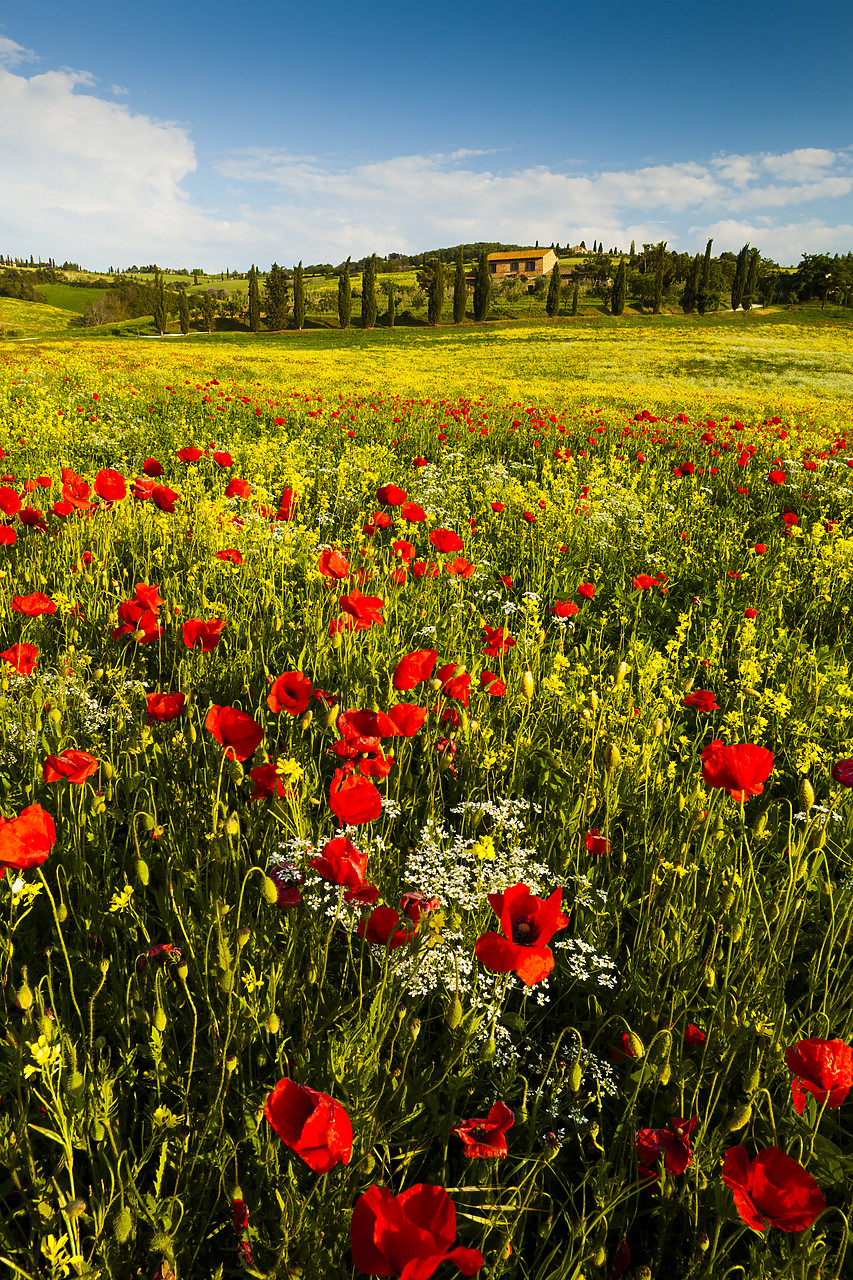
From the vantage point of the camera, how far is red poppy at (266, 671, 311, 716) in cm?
172

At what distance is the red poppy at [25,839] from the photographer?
1208 mm

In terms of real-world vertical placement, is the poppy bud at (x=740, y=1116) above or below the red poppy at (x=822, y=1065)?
below

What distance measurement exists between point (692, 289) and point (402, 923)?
72.0m

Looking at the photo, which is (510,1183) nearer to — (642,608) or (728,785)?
(728,785)

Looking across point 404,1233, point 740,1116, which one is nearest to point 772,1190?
point 740,1116

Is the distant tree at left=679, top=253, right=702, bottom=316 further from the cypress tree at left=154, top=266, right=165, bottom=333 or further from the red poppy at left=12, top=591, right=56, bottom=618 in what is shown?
the red poppy at left=12, top=591, right=56, bottom=618

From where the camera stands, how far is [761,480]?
24.2 ft

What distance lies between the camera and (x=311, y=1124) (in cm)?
88

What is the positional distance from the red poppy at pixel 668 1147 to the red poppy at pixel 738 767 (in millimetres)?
699

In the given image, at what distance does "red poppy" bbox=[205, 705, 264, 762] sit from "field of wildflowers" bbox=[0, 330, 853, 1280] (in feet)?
0.04

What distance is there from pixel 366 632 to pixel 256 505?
7.86 ft

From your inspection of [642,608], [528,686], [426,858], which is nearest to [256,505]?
[642,608]


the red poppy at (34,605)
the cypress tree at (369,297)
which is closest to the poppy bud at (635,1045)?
the red poppy at (34,605)

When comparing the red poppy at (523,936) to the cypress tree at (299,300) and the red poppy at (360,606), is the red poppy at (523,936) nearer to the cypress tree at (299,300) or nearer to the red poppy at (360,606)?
the red poppy at (360,606)
